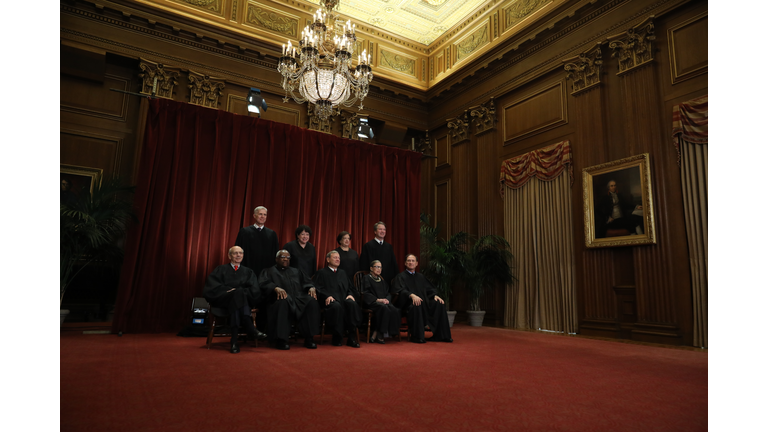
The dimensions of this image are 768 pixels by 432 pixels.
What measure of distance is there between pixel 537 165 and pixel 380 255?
9.86ft

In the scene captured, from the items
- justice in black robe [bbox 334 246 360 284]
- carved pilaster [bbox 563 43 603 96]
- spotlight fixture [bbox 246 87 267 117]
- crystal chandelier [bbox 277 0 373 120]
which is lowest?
justice in black robe [bbox 334 246 360 284]

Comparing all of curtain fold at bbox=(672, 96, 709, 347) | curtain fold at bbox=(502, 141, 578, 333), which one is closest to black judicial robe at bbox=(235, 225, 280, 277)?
curtain fold at bbox=(502, 141, 578, 333)

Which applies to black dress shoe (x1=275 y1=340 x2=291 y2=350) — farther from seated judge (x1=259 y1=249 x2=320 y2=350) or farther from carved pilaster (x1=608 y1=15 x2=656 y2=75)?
carved pilaster (x1=608 y1=15 x2=656 y2=75)

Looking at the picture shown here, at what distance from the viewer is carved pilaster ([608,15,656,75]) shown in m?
6.05

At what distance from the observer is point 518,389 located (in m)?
2.82

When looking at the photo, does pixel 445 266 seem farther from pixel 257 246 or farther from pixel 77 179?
pixel 77 179

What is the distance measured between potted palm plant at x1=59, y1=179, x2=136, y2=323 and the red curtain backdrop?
11.0 inches

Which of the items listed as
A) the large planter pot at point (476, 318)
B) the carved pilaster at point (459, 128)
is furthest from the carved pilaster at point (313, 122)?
the large planter pot at point (476, 318)

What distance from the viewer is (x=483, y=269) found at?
768 centimetres

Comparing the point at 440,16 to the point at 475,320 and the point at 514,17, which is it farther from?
the point at 475,320

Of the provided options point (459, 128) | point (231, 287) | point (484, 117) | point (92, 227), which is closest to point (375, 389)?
point (231, 287)

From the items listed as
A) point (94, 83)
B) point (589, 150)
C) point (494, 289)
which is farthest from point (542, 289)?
point (94, 83)

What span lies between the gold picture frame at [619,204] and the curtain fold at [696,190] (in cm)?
42

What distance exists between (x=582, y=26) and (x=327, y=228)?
5.04 meters
